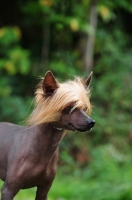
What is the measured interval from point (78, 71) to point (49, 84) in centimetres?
899

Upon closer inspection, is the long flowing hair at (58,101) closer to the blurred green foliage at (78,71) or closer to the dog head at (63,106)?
the dog head at (63,106)

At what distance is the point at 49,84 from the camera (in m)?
5.20

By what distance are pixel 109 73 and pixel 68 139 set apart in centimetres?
207

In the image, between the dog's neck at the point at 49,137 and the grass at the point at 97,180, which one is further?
the grass at the point at 97,180

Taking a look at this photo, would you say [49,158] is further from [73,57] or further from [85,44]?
[85,44]

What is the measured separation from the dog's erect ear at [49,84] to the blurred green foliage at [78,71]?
5.76 metres

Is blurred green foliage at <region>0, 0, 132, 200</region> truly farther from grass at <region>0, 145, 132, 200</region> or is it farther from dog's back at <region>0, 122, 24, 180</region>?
dog's back at <region>0, 122, 24, 180</region>

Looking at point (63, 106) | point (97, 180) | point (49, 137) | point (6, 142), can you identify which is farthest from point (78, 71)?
point (63, 106)

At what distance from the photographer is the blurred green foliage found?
12.3 metres

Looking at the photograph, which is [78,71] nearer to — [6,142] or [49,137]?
[6,142]

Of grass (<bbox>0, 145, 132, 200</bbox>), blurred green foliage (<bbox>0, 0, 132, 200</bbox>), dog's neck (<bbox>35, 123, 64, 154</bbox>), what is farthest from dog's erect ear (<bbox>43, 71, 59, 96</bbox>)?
blurred green foliage (<bbox>0, 0, 132, 200</bbox>)

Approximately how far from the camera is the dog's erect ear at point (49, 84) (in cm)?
516

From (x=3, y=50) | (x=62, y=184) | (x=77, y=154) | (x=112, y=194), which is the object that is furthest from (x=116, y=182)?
(x=3, y=50)

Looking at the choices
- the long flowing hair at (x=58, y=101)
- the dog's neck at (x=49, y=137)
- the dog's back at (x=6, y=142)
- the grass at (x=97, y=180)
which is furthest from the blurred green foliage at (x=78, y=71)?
the long flowing hair at (x=58, y=101)
